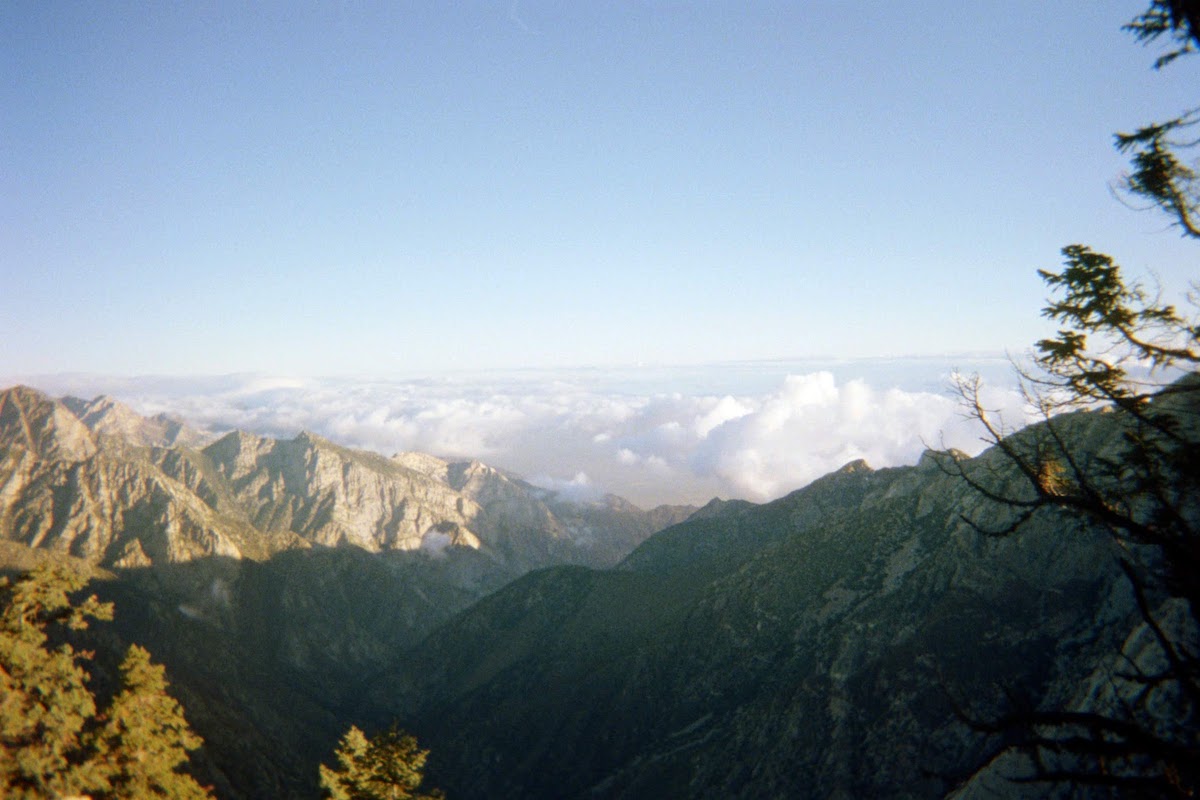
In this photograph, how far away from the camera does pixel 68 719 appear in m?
35.0

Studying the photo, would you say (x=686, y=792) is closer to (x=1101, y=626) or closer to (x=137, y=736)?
(x=1101, y=626)

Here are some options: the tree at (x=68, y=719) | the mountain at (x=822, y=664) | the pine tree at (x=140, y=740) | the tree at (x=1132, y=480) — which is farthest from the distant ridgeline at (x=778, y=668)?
the tree at (x=1132, y=480)

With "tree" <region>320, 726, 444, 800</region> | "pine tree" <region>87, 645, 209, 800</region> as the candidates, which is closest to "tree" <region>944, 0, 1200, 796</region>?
"tree" <region>320, 726, 444, 800</region>

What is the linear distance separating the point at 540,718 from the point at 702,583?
59603mm

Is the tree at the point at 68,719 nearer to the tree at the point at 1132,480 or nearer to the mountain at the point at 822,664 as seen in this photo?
the tree at the point at 1132,480

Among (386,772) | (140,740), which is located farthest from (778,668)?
(140,740)

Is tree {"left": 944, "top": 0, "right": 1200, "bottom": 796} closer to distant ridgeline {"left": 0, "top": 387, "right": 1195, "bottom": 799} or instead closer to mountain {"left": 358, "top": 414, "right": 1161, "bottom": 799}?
distant ridgeline {"left": 0, "top": 387, "right": 1195, "bottom": 799}

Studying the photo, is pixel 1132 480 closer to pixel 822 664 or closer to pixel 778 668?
pixel 822 664

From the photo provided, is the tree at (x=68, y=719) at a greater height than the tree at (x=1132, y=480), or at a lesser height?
lesser

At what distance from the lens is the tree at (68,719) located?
3142cm

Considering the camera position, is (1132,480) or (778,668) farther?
(778,668)

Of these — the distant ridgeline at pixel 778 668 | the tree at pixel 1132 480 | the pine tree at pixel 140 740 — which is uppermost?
the tree at pixel 1132 480

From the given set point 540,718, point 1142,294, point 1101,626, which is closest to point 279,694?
point 540,718

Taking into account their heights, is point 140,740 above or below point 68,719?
below
